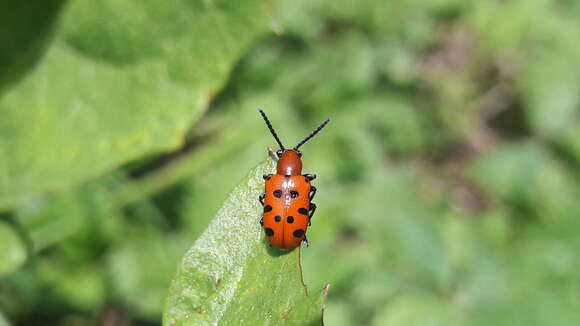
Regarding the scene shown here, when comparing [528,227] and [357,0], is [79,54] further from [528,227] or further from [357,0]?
[528,227]

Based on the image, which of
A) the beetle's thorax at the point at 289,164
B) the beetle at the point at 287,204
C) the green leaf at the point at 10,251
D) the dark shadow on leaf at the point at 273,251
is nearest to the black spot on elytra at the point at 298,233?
the beetle at the point at 287,204

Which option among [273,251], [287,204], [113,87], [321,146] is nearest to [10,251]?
[113,87]

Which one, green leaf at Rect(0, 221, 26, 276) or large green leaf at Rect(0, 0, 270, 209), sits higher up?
large green leaf at Rect(0, 0, 270, 209)

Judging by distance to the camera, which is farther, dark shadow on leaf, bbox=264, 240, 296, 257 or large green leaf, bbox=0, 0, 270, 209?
large green leaf, bbox=0, 0, 270, 209

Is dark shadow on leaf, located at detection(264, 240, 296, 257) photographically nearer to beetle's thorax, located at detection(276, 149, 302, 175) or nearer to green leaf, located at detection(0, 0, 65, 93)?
beetle's thorax, located at detection(276, 149, 302, 175)

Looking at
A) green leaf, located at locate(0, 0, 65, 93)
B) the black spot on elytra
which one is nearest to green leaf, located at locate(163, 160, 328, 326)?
the black spot on elytra

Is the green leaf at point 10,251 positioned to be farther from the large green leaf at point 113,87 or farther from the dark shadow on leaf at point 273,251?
the dark shadow on leaf at point 273,251

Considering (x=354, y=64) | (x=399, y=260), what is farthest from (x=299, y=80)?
(x=399, y=260)
